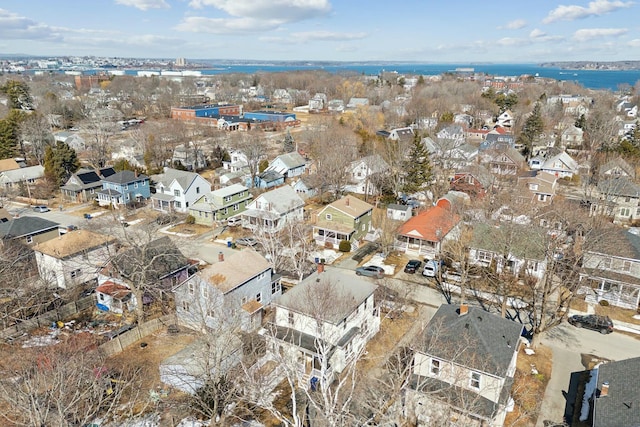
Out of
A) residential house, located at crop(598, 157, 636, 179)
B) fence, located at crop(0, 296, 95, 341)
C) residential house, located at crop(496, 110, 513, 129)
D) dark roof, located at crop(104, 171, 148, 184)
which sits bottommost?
fence, located at crop(0, 296, 95, 341)

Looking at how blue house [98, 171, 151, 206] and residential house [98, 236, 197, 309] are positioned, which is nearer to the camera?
residential house [98, 236, 197, 309]

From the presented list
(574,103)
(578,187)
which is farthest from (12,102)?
(574,103)

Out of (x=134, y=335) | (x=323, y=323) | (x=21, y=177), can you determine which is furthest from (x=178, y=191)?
(x=323, y=323)

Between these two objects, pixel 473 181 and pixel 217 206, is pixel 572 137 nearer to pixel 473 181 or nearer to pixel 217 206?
pixel 473 181

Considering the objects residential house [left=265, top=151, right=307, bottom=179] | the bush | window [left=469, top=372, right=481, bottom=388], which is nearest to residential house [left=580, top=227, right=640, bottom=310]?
window [left=469, top=372, right=481, bottom=388]

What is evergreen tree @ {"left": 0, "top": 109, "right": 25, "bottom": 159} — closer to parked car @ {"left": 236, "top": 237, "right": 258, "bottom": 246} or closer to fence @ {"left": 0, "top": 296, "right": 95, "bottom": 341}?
parked car @ {"left": 236, "top": 237, "right": 258, "bottom": 246}

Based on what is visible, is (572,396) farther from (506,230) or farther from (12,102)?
(12,102)
